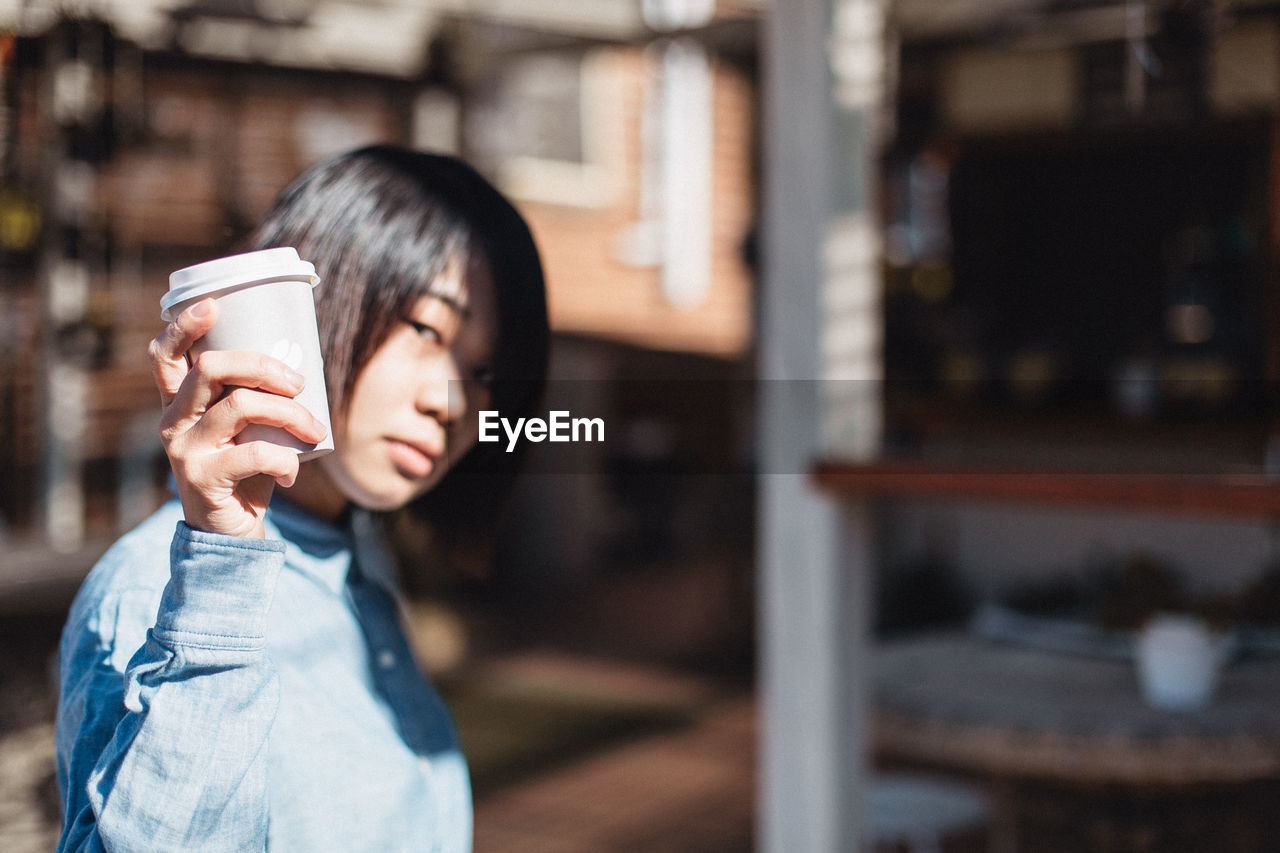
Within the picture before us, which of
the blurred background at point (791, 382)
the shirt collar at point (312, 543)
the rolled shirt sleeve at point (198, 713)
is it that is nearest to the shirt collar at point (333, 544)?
the shirt collar at point (312, 543)

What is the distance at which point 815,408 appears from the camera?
2527 millimetres

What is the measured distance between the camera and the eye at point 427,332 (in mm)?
869

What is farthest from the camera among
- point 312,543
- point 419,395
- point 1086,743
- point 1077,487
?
point 1086,743

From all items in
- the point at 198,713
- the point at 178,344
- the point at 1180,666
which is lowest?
the point at 1180,666

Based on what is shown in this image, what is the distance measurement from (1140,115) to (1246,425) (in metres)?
2.21

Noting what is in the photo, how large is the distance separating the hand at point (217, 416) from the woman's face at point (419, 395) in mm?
181

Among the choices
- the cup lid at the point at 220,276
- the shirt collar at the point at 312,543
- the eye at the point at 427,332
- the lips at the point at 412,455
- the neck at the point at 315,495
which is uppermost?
the cup lid at the point at 220,276

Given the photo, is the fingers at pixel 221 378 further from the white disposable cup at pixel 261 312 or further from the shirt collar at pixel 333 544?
the shirt collar at pixel 333 544

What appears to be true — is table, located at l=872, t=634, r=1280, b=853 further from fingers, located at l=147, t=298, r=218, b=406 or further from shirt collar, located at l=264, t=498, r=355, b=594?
fingers, located at l=147, t=298, r=218, b=406

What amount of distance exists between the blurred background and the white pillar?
0.01 metres

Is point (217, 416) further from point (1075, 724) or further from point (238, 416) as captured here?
point (1075, 724)

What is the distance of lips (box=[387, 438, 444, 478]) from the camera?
86 centimetres

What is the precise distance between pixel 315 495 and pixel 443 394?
7.5 inches

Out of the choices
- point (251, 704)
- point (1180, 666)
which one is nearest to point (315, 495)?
point (251, 704)
